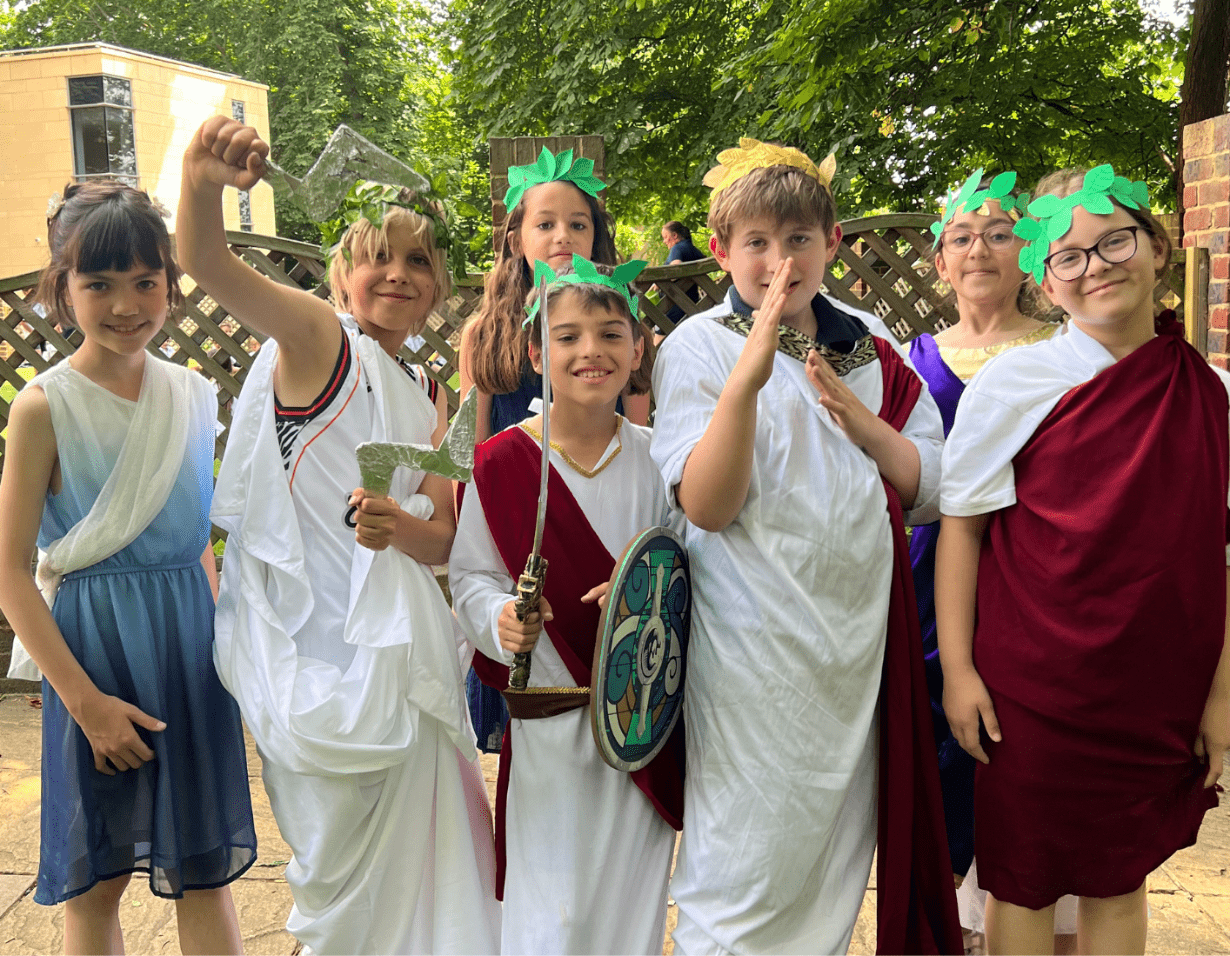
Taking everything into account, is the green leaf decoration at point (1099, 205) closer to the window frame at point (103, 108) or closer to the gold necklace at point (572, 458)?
the gold necklace at point (572, 458)

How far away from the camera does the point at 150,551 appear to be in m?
2.07

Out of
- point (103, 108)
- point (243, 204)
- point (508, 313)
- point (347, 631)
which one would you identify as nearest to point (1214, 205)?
point (508, 313)

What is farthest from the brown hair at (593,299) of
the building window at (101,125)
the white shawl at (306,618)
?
the building window at (101,125)

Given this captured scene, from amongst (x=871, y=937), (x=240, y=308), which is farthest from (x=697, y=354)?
(x=871, y=937)

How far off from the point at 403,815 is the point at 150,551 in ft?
2.47

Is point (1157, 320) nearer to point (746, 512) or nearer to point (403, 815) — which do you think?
point (746, 512)

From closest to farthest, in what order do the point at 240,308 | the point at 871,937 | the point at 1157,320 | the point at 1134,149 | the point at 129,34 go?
the point at 240,308
the point at 1157,320
the point at 871,937
the point at 1134,149
the point at 129,34

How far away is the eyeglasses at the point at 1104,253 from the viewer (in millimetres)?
1871

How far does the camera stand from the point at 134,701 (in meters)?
2.02

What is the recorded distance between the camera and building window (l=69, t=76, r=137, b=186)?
19594 mm

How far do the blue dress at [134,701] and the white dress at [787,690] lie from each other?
99cm

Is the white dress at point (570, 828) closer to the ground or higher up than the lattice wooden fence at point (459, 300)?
closer to the ground

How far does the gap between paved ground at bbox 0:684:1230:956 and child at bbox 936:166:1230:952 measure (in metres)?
0.85

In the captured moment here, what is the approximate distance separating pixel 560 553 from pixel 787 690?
51cm
